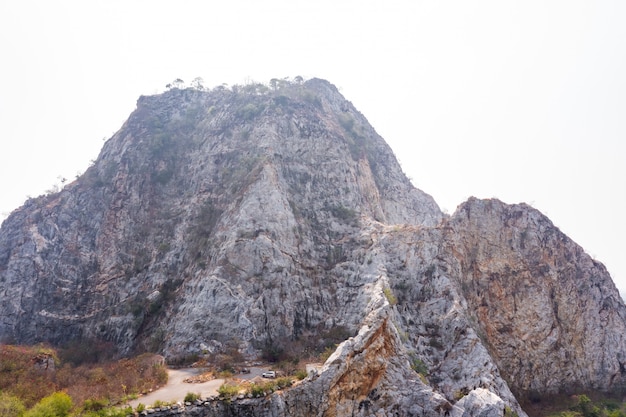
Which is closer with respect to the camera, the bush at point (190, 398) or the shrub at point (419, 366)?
the bush at point (190, 398)

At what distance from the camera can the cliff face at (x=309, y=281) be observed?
82.0ft

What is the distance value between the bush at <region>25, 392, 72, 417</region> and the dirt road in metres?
3.16

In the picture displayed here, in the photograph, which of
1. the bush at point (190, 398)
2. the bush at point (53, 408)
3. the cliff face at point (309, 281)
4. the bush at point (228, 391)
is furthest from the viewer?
the cliff face at point (309, 281)

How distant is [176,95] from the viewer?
59.1 metres

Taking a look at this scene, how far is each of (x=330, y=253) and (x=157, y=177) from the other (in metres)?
25.4

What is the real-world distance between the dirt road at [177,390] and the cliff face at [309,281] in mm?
3314

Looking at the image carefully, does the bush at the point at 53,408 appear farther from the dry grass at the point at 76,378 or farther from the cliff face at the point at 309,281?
the cliff face at the point at 309,281

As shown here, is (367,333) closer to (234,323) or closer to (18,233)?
(234,323)

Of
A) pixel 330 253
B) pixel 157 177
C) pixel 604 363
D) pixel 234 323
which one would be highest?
pixel 157 177

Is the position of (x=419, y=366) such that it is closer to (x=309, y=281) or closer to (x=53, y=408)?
(x=309, y=281)

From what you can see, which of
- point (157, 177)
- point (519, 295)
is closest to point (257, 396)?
point (519, 295)

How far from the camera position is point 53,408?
16.1 meters

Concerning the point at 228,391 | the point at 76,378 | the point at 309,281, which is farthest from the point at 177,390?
the point at 309,281

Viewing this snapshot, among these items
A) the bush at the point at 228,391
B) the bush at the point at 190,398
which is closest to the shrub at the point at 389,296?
the bush at the point at 228,391
